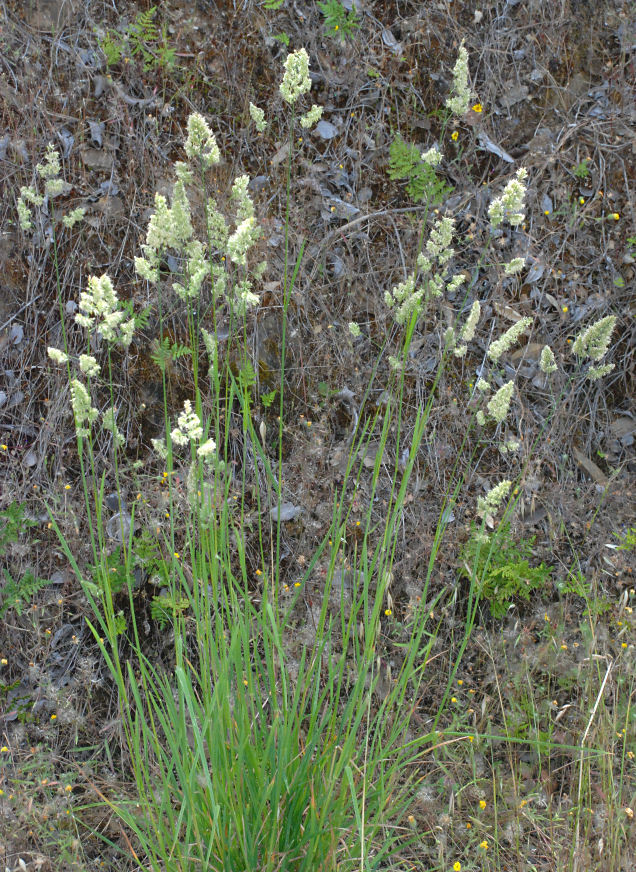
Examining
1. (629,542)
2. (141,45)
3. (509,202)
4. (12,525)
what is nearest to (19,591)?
(12,525)

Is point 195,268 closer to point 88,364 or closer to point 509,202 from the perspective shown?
point 88,364

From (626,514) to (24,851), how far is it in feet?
9.59

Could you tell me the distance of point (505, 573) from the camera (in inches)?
118

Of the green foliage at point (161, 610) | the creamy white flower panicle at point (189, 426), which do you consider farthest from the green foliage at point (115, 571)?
the creamy white flower panicle at point (189, 426)

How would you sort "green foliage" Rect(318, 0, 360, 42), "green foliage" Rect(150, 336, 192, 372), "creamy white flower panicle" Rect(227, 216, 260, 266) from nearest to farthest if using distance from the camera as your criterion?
1. "creamy white flower panicle" Rect(227, 216, 260, 266)
2. "green foliage" Rect(150, 336, 192, 372)
3. "green foliage" Rect(318, 0, 360, 42)

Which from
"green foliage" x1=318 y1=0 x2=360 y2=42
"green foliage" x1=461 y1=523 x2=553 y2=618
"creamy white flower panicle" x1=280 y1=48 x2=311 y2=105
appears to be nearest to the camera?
"creamy white flower panicle" x1=280 y1=48 x2=311 y2=105

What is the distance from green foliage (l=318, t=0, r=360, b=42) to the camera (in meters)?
3.68

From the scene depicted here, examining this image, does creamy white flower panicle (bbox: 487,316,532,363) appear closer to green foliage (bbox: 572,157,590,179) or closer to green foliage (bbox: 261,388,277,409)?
green foliage (bbox: 261,388,277,409)

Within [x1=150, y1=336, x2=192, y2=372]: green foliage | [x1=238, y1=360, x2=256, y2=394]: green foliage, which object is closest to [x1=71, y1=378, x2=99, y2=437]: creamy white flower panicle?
[x1=238, y1=360, x2=256, y2=394]: green foliage

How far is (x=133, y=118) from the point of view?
3.62m

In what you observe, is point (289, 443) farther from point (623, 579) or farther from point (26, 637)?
point (623, 579)

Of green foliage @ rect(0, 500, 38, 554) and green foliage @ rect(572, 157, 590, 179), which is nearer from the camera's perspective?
green foliage @ rect(0, 500, 38, 554)

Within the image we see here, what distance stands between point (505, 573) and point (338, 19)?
304 cm

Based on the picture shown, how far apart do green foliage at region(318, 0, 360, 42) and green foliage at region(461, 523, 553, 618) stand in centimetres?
278
